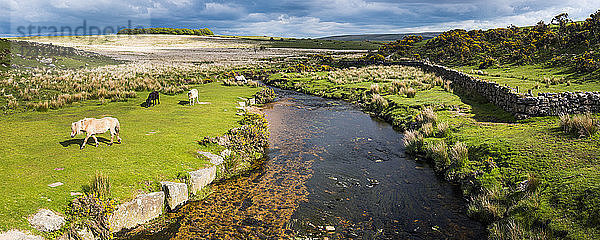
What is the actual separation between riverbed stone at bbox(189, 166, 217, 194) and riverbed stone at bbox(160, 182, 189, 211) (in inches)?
19.3

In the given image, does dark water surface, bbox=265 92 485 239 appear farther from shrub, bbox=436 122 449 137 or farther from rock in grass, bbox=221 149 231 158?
rock in grass, bbox=221 149 231 158

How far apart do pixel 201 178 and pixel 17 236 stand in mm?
5681

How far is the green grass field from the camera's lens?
8.49m

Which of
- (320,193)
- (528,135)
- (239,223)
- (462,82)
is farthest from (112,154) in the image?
(462,82)

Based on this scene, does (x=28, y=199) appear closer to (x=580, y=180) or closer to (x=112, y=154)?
(x=112, y=154)

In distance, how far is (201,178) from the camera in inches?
477

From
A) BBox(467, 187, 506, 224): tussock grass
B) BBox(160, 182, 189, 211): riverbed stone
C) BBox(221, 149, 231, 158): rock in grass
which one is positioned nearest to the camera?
BBox(467, 187, 506, 224): tussock grass

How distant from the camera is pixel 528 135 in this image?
45.8 ft

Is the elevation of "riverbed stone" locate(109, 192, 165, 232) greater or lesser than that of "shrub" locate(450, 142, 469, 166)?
lesser

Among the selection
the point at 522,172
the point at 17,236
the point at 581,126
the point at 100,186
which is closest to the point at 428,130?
the point at 581,126

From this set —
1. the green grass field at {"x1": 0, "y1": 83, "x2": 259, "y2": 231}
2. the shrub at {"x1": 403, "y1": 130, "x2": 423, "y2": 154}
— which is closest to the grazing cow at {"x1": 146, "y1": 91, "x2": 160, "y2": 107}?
the green grass field at {"x1": 0, "y1": 83, "x2": 259, "y2": 231}

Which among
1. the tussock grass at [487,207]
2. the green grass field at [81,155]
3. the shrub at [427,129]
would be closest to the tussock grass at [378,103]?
the shrub at [427,129]

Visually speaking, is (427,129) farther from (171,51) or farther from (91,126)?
(171,51)

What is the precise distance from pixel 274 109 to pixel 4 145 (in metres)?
19.5
